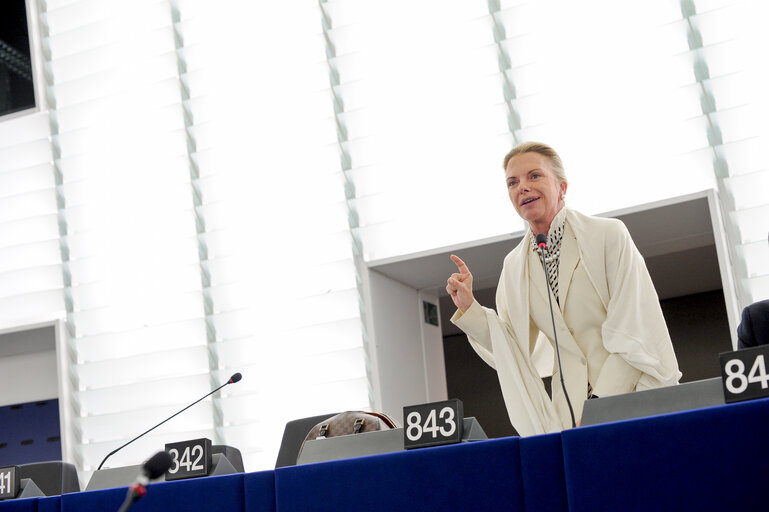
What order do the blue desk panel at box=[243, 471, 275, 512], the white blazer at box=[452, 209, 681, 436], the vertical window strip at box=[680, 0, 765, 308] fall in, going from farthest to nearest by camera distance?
the vertical window strip at box=[680, 0, 765, 308]
the white blazer at box=[452, 209, 681, 436]
the blue desk panel at box=[243, 471, 275, 512]

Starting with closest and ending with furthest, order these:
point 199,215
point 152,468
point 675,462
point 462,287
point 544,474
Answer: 1. point 152,468
2. point 675,462
3. point 544,474
4. point 462,287
5. point 199,215

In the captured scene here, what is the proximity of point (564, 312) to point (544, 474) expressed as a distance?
3.61 feet

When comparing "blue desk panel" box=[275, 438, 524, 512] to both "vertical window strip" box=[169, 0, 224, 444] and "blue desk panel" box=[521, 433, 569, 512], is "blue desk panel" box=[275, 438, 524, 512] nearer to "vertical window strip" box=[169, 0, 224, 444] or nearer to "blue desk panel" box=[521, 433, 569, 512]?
"blue desk panel" box=[521, 433, 569, 512]

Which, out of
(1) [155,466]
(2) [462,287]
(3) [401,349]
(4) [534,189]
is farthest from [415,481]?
(3) [401,349]

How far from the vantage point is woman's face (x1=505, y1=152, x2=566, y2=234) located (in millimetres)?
2838

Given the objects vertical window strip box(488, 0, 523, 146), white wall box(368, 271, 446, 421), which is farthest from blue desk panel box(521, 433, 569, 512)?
vertical window strip box(488, 0, 523, 146)

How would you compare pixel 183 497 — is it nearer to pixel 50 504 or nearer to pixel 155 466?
pixel 50 504

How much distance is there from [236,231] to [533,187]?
9.54 ft

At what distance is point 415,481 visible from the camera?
187 cm

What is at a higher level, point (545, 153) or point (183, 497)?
point (545, 153)

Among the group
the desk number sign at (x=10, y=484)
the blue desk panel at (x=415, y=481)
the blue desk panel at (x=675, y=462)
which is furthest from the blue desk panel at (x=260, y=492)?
the desk number sign at (x=10, y=484)

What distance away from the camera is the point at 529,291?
285 cm

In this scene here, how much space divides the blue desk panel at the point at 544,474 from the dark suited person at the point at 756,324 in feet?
3.24

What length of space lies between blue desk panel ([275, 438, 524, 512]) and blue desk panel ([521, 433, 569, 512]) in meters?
0.02
